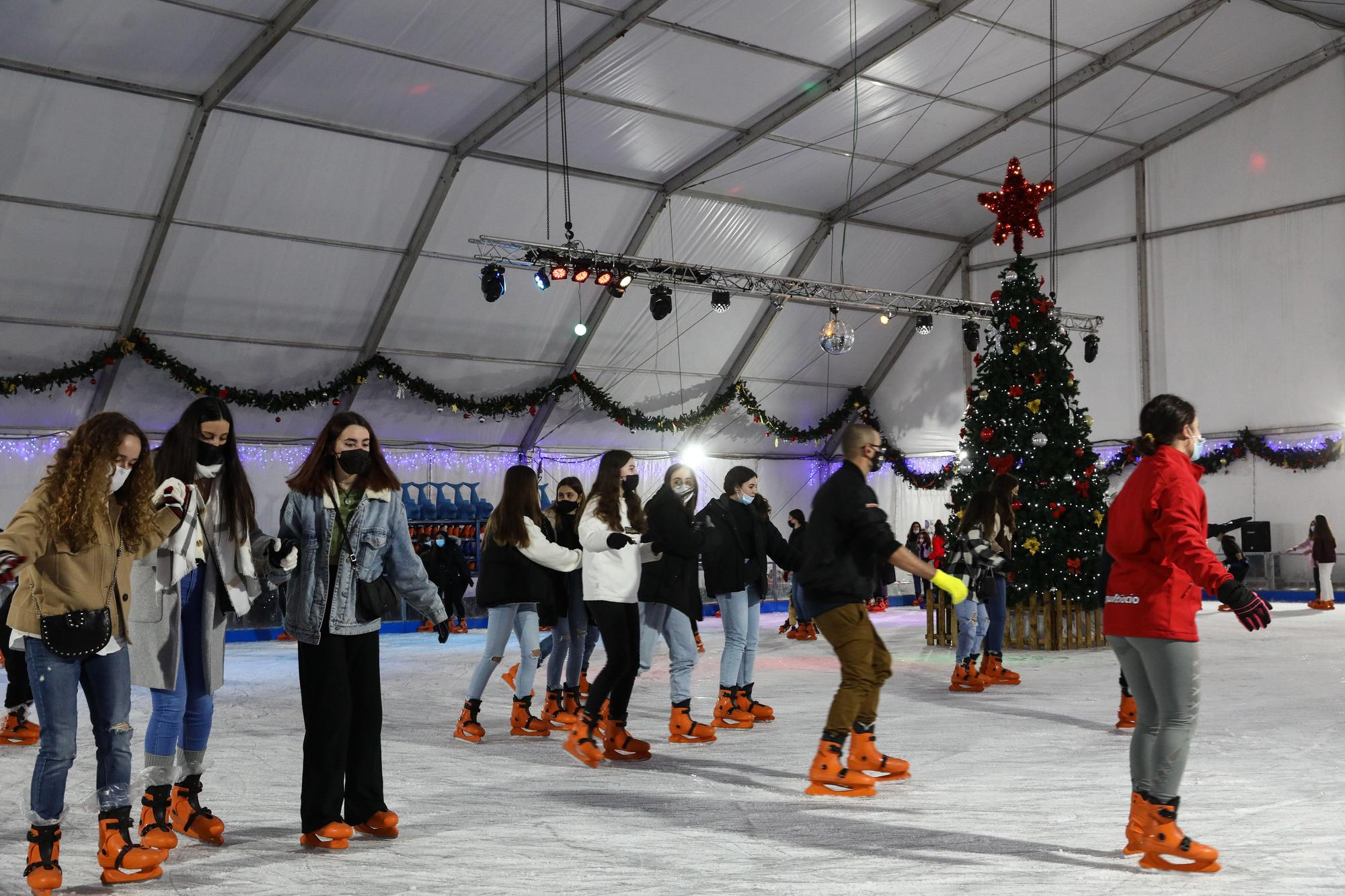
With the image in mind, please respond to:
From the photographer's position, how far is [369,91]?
13398mm

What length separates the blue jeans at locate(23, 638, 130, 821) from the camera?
144 inches

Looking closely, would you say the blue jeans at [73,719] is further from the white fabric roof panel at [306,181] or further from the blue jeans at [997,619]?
the white fabric roof panel at [306,181]

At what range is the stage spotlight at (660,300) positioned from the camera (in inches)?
594

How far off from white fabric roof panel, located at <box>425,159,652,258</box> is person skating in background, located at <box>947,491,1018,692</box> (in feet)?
29.6

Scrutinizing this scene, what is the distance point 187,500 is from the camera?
4.16 m

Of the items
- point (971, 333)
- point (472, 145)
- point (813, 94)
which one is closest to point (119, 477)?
point (472, 145)

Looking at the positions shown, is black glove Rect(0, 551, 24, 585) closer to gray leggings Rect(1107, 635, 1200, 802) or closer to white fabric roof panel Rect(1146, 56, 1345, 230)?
gray leggings Rect(1107, 635, 1200, 802)

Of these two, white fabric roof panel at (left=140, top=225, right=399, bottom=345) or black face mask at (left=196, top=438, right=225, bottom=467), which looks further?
white fabric roof panel at (left=140, top=225, right=399, bottom=345)

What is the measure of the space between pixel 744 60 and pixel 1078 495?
649 centimetres

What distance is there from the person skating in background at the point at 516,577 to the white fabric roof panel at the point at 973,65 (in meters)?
10.1

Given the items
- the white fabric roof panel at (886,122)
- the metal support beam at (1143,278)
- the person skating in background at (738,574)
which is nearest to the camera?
the person skating in background at (738,574)

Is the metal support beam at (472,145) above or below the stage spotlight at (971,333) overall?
above

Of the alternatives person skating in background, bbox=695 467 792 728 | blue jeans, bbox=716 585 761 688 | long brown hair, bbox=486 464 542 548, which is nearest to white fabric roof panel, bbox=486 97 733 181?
person skating in background, bbox=695 467 792 728

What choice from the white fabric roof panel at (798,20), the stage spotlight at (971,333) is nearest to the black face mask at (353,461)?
the white fabric roof panel at (798,20)
